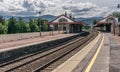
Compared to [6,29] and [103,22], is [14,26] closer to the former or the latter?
[6,29]

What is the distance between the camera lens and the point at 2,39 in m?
48.7

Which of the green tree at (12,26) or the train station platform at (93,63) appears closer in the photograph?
the train station platform at (93,63)

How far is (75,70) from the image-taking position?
17078 millimetres

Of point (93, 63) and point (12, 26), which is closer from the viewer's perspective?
point (93, 63)

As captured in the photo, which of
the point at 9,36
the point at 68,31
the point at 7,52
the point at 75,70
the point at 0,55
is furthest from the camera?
the point at 68,31

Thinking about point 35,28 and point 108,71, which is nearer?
point 108,71

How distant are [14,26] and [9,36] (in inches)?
2437

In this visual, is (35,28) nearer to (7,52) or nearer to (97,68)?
(7,52)

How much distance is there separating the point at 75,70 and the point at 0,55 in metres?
10.0

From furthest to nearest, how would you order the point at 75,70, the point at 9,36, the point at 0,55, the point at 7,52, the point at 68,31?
1. the point at 68,31
2. the point at 9,36
3. the point at 7,52
4. the point at 0,55
5. the point at 75,70

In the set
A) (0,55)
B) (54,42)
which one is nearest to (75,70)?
(0,55)

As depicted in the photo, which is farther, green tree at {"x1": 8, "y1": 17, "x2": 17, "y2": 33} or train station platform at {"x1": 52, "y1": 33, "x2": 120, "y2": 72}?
green tree at {"x1": 8, "y1": 17, "x2": 17, "y2": 33}

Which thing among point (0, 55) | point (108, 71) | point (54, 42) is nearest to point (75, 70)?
point (108, 71)

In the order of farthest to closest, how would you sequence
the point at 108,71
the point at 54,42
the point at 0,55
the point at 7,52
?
the point at 54,42, the point at 7,52, the point at 0,55, the point at 108,71
